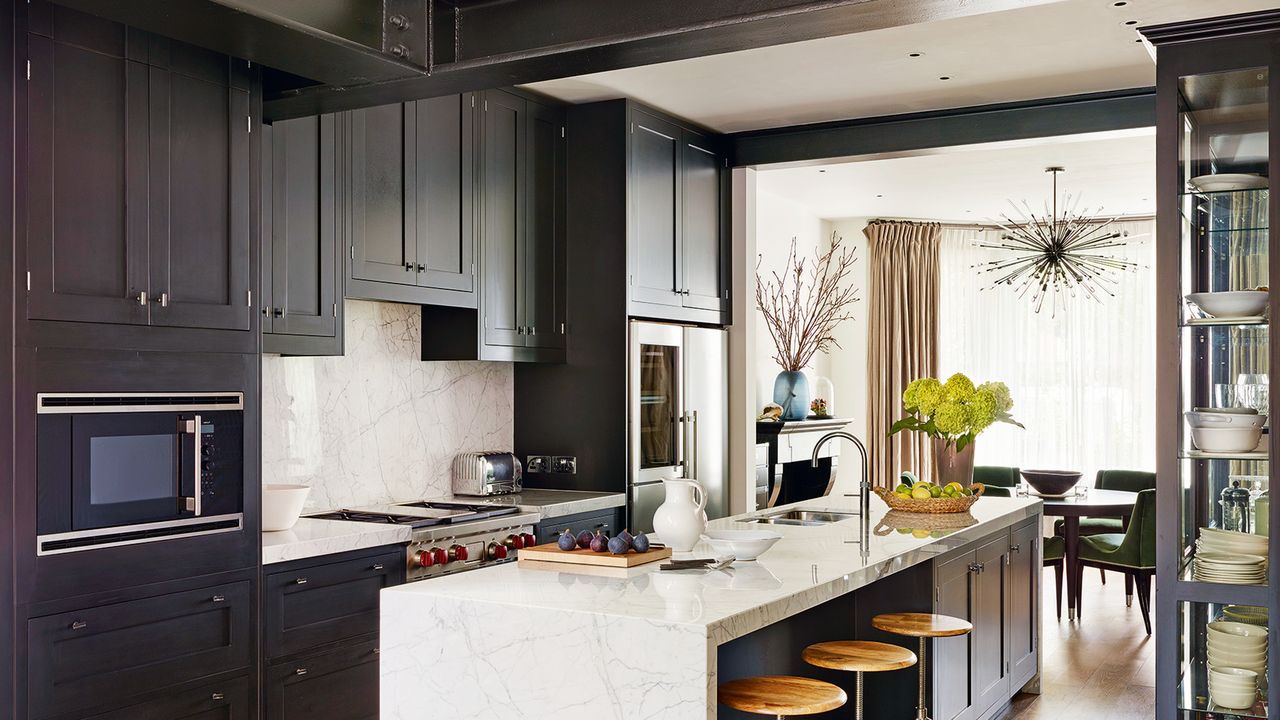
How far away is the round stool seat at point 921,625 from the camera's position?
11.5 feet

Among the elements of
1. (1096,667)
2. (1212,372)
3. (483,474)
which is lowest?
(1096,667)

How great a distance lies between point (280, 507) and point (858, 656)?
202 cm

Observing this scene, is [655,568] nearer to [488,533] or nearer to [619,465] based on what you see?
[488,533]

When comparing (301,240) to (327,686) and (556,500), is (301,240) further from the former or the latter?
(556,500)

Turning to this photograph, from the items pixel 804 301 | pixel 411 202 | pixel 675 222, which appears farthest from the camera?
pixel 804 301

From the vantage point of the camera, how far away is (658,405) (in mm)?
5664

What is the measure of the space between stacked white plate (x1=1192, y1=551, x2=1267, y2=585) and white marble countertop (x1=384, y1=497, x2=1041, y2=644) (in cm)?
81

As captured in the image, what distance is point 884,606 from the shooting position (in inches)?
155

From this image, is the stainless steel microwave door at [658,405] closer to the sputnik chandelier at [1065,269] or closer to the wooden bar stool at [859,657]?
the wooden bar stool at [859,657]

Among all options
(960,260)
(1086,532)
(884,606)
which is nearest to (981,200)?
(960,260)

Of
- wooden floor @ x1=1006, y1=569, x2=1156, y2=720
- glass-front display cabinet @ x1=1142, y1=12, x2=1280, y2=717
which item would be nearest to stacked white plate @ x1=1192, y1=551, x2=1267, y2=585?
glass-front display cabinet @ x1=1142, y1=12, x2=1280, y2=717

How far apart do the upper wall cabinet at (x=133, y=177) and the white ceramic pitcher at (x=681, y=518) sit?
1.43 metres

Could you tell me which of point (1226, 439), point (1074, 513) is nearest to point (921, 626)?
point (1226, 439)

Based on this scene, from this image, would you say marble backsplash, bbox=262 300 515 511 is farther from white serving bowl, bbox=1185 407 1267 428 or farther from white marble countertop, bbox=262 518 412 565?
white serving bowl, bbox=1185 407 1267 428
